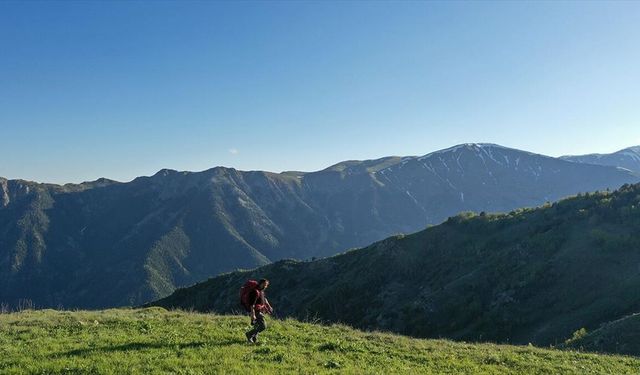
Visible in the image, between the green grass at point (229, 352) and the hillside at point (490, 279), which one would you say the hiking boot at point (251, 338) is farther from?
the hillside at point (490, 279)

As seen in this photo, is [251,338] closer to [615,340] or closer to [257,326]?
[257,326]

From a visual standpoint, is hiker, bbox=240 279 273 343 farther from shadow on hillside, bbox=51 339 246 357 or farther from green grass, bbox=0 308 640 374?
shadow on hillside, bbox=51 339 246 357

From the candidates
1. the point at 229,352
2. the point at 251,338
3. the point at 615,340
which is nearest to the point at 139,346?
the point at 229,352

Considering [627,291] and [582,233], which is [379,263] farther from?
[627,291]

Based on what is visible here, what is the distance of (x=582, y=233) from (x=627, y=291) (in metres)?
21.7

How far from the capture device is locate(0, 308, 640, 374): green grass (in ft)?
50.9

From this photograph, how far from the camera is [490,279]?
209 feet

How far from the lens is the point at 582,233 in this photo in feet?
216

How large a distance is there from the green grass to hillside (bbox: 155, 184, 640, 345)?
15582 millimetres

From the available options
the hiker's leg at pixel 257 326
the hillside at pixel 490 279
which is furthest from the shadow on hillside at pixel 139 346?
the hillside at pixel 490 279

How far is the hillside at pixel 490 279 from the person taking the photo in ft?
167

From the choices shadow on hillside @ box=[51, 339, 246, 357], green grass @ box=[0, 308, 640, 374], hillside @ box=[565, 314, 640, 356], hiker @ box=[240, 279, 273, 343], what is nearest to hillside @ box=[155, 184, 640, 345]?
hillside @ box=[565, 314, 640, 356]

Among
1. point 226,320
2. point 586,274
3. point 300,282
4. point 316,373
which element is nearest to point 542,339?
point 586,274

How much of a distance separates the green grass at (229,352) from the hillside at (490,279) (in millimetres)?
15582
